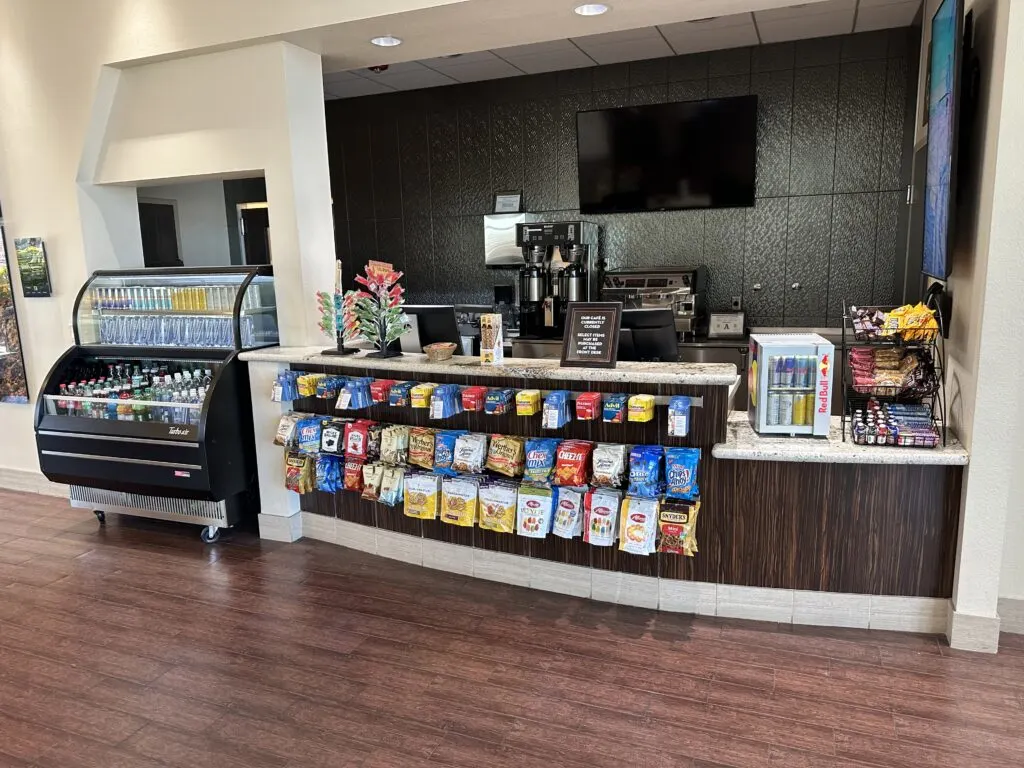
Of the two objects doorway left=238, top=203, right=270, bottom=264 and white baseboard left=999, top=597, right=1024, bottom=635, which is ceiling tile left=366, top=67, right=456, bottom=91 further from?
white baseboard left=999, top=597, right=1024, bottom=635

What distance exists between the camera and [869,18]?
4910 millimetres

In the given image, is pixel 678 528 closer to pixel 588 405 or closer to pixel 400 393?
pixel 588 405

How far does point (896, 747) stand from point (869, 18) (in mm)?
4683

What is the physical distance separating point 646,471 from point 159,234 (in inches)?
211

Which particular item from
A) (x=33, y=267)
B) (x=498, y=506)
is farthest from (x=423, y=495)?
(x=33, y=267)

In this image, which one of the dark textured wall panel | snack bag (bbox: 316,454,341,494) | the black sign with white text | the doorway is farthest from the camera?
the doorway

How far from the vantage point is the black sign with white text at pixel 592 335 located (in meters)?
3.30

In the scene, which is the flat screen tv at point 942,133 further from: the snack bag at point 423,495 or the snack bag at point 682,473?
the snack bag at point 423,495

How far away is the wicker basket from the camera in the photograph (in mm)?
3664

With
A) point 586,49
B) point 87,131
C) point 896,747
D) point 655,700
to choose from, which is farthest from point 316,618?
point 586,49

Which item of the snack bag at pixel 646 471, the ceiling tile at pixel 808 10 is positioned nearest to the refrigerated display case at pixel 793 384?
the snack bag at pixel 646 471

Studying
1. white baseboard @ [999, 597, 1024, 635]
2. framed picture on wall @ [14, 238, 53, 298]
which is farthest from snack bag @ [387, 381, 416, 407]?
framed picture on wall @ [14, 238, 53, 298]

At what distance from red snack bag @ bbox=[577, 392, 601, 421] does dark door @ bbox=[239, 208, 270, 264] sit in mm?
5225

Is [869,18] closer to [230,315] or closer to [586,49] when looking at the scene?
[586,49]
